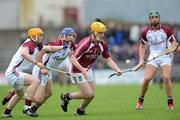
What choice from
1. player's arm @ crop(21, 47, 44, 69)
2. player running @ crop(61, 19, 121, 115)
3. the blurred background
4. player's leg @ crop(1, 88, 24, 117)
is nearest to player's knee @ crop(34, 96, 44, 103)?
player's leg @ crop(1, 88, 24, 117)

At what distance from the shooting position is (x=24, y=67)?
19703mm

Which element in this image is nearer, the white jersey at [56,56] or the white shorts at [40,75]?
the white jersey at [56,56]

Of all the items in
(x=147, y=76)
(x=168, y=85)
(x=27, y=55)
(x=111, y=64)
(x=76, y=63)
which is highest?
(x=27, y=55)

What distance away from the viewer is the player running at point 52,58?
65.1 feet

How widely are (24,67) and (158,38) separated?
379 cm

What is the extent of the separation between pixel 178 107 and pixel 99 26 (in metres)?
3.30

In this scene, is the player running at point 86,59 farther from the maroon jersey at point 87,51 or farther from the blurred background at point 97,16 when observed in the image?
the blurred background at point 97,16

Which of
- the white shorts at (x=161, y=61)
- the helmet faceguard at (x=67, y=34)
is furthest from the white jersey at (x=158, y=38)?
the helmet faceguard at (x=67, y=34)

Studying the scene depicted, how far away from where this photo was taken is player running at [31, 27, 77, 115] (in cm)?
1984

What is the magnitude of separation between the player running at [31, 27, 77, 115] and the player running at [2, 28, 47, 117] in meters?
0.51

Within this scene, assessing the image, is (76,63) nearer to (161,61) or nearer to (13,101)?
(13,101)

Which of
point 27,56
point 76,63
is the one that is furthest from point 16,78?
point 76,63

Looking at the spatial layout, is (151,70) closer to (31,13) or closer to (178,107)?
(178,107)

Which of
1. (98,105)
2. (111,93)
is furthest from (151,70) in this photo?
(111,93)
